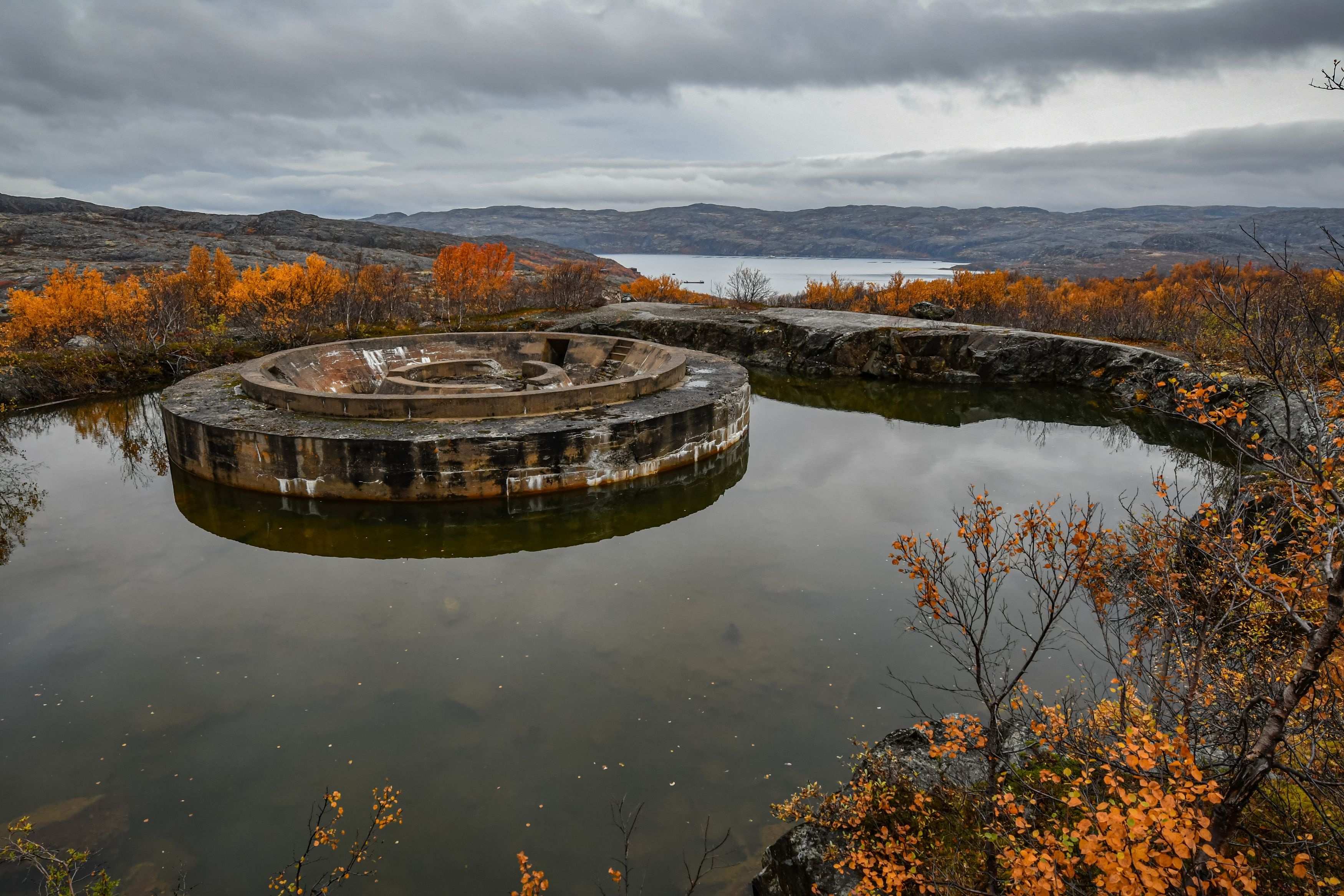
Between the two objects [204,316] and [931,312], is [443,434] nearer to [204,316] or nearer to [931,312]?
[204,316]

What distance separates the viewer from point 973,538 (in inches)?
223

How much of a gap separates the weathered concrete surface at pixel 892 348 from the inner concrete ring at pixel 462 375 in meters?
9.67

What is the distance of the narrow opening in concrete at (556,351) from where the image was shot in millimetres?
24984

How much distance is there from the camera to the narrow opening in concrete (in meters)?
25.0

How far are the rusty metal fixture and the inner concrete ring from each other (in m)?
0.05

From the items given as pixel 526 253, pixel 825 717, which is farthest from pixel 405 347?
pixel 526 253

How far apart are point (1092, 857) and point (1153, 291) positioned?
63.8 meters

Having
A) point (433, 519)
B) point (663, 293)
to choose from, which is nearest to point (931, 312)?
point (663, 293)

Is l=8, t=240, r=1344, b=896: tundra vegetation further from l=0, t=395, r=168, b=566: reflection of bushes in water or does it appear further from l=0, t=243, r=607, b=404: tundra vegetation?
l=0, t=243, r=607, b=404: tundra vegetation

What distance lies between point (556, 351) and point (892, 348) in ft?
48.3

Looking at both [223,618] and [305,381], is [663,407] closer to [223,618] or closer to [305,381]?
[223,618]

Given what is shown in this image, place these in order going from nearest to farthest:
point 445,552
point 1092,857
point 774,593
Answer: point 1092,857
point 774,593
point 445,552

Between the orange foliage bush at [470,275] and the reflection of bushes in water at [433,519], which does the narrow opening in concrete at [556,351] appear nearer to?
the reflection of bushes in water at [433,519]

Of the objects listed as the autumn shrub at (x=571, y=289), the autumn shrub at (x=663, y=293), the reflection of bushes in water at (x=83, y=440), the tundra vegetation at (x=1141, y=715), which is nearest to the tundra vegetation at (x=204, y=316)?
the autumn shrub at (x=571, y=289)
